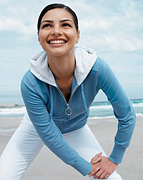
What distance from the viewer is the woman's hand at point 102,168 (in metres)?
1.94

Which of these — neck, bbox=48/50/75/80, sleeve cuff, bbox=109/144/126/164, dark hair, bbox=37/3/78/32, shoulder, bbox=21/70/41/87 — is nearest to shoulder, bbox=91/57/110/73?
neck, bbox=48/50/75/80

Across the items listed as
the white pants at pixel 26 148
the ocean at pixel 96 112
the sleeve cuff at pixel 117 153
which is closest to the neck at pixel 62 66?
the white pants at pixel 26 148

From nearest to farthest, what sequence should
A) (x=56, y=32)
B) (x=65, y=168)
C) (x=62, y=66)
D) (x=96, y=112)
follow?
1. (x=56, y=32)
2. (x=62, y=66)
3. (x=65, y=168)
4. (x=96, y=112)

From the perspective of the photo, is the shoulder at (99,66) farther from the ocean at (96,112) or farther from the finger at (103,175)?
the ocean at (96,112)

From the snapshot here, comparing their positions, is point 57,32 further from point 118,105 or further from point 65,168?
point 65,168

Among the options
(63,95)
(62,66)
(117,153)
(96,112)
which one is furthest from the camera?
(96,112)

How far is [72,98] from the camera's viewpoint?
1.87 metres

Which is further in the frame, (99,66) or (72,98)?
(72,98)

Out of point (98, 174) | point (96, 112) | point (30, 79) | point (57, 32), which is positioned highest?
point (57, 32)

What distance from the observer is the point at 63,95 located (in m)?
1.86

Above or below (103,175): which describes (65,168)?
below

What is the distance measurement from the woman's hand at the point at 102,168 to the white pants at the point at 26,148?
5 centimetres

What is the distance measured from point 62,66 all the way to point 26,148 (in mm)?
762

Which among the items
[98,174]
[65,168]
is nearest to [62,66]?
[98,174]
